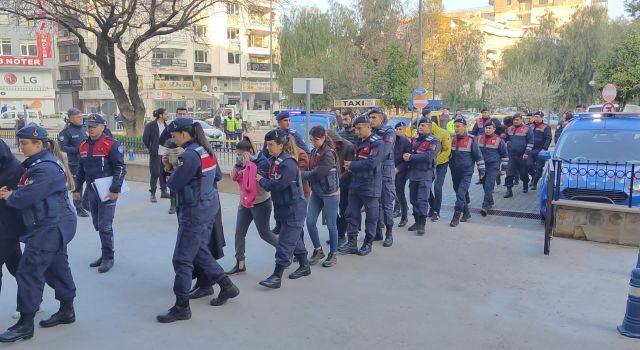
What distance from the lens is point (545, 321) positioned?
16.0ft

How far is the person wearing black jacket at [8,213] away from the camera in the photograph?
4352 millimetres

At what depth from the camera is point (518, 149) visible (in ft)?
36.5

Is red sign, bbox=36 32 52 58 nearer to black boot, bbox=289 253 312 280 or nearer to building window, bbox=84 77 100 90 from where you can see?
building window, bbox=84 77 100 90

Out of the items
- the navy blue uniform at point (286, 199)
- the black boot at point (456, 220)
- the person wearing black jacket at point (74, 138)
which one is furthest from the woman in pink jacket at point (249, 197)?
the person wearing black jacket at point (74, 138)

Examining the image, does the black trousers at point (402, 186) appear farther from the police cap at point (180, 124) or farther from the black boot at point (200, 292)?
the police cap at point (180, 124)

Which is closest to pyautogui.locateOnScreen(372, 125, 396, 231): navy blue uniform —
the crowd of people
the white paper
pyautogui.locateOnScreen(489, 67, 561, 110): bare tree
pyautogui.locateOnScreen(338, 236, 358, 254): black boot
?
the crowd of people

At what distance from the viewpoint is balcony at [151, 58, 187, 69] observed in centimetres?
5275

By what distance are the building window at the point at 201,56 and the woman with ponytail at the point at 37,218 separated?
54.3 m

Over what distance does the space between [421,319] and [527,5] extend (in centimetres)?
11668

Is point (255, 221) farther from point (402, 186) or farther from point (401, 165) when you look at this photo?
point (402, 186)

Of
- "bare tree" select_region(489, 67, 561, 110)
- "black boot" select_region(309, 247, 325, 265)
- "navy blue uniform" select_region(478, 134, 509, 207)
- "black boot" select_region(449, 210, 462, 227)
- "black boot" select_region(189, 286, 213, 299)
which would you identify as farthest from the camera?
"bare tree" select_region(489, 67, 561, 110)

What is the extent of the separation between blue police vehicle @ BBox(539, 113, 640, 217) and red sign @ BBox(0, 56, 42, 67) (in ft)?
170

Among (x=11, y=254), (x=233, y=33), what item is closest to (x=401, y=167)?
(x=11, y=254)

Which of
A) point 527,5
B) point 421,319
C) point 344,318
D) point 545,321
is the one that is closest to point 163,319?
point 344,318
